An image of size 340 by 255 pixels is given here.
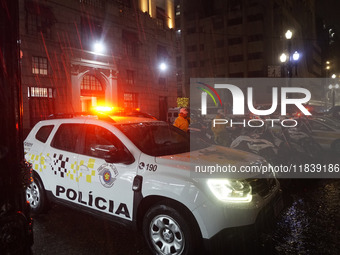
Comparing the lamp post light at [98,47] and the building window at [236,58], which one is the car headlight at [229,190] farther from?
the building window at [236,58]

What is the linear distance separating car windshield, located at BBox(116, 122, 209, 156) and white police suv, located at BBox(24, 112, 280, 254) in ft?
0.05

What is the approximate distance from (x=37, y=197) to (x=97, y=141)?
145 cm

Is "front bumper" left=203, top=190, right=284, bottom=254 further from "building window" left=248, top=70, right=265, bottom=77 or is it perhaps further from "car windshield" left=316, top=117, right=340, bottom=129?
"building window" left=248, top=70, right=265, bottom=77

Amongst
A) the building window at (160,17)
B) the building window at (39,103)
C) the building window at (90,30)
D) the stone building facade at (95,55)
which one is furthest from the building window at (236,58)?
the building window at (39,103)

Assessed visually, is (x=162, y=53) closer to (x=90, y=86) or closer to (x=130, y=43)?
(x=130, y=43)

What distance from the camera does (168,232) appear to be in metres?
3.36

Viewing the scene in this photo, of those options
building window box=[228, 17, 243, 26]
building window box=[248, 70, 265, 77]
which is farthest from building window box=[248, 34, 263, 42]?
building window box=[248, 70, 265, 77]

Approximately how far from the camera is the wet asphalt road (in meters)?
3.78

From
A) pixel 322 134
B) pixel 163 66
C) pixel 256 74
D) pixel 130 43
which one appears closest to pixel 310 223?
pixel 322 134

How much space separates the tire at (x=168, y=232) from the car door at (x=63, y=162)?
144 centimetres

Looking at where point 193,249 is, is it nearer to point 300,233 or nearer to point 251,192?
point 251,192

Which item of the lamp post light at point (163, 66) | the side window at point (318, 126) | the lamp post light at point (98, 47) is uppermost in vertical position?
the lamp post light at point (98, 47)

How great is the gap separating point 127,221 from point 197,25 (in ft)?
205

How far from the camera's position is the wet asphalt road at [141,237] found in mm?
3784
